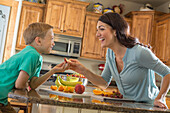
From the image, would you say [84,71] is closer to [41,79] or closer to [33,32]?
[41,79]

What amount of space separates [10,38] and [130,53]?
287 centimetres

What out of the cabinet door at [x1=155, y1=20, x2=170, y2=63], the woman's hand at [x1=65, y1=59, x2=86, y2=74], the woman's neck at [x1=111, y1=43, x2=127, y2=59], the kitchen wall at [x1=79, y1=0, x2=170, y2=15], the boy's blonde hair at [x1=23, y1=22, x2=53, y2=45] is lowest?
the woman's hand at [x1=65, y1=59, x2=86, y2=74]

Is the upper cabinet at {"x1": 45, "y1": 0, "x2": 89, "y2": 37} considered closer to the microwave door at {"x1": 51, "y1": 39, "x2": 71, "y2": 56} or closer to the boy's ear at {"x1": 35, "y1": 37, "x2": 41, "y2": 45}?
the microwave door at {"x1": 51, "y1": 39, "x2": 71, "y2": 56}

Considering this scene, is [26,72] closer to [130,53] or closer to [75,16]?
[130,53]

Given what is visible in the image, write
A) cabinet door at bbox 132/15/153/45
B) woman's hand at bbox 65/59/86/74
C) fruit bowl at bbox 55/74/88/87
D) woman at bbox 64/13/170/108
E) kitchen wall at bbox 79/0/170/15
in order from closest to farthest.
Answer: woman at bbox 64/13/170/108 < fruit bowl at bbox 55/74/88/87 < woman's hand at bbox 65/59/86/74 < cabinet door at bbox 132/15/153/45 < kitchen wall at bbox 79/0/170/15

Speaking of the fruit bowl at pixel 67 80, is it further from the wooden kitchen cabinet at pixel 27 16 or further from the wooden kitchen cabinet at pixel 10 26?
the wooden kitchen cabinet at pixel 27 16

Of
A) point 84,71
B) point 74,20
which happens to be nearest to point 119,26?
point 84,71

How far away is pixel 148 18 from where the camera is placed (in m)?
4.53

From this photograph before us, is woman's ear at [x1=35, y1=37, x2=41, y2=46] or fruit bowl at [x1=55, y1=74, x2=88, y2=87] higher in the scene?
woman's ear at [x1=35, y1=37, x2=41, y2=46]

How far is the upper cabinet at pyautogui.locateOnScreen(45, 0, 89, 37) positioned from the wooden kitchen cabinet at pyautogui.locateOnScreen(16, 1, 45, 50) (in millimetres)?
245

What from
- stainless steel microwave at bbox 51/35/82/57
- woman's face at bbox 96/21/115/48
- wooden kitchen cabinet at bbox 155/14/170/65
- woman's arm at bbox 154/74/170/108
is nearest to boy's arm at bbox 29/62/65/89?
woman's face at bbox 96/21/115/48

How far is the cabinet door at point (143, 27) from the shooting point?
178 inches

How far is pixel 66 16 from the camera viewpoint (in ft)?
14.2

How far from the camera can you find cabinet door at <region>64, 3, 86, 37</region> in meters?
4.32
